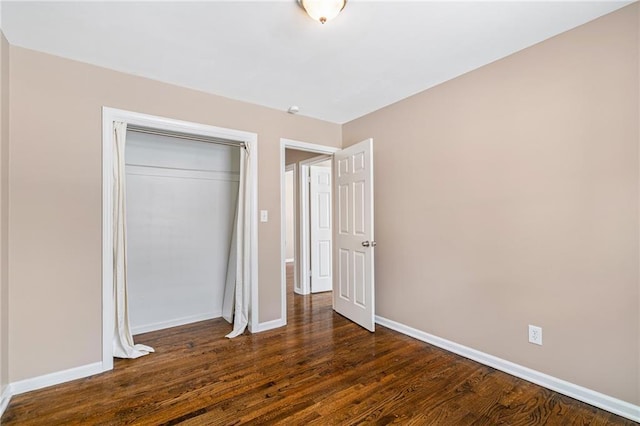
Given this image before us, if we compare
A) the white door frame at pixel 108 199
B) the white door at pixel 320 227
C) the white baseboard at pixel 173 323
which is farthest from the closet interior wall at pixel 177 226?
the white door at pixel 320 227

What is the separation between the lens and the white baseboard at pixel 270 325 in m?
3.19

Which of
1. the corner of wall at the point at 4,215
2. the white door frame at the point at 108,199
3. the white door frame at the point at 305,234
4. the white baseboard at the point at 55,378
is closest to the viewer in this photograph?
the corner of wall at the point at 4,215

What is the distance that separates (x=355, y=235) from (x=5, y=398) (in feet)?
9.69

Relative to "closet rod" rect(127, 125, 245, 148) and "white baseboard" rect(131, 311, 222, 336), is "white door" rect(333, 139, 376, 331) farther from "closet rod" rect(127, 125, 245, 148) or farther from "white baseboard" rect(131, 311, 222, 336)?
"white baseboard" rect(131, 311, 222, 336)

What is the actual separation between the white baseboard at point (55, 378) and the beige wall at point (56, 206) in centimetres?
4

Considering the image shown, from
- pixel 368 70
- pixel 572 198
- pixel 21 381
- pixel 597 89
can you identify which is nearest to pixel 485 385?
pixel 572 198

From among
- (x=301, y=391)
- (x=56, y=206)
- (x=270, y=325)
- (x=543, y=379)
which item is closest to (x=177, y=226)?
(x=56, y=206)

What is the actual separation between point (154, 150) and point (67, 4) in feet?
5.48

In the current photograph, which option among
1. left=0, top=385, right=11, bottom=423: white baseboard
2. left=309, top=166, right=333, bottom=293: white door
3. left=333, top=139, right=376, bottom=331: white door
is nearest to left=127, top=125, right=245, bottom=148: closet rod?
left=333, top=139, right=376, bottom=331: white door

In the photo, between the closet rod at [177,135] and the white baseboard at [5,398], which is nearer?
the white baseboard at [5,398]

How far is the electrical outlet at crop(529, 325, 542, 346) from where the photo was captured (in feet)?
7.04

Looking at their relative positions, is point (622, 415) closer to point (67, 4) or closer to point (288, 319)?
point (288, 319)

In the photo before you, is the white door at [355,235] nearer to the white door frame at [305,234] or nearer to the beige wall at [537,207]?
the beige wall at [537,207]

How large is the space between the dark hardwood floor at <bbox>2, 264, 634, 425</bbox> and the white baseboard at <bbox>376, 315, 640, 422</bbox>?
0.05 metres
